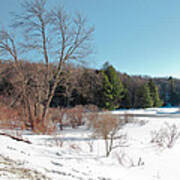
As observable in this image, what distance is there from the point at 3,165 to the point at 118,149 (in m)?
4.49

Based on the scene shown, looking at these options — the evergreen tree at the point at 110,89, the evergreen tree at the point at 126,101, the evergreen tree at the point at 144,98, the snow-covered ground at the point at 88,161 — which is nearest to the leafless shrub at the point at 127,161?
the snow-covered ground at the point at 88,161

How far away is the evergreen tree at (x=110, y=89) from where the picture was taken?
28.4 metres

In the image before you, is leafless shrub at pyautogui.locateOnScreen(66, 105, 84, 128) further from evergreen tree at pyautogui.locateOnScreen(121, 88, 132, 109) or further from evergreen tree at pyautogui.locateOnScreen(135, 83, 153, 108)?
evergreen tree at pyautogui.locateOnScreen(135, 83, 153, 108)

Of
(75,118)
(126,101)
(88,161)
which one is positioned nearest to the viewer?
(88,161)

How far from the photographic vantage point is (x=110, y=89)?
2905 cm

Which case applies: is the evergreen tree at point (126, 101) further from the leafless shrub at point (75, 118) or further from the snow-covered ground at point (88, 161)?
the snow-covered ground at point (88, 161)

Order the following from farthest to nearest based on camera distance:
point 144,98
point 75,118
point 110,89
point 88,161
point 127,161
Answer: point 144,98, point 110,89, point 75,118, point 127,161, point 88,161

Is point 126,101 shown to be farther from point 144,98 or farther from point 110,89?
point 110,89

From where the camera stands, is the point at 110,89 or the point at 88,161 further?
the point at 110,89

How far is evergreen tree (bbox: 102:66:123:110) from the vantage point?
28.4 meters

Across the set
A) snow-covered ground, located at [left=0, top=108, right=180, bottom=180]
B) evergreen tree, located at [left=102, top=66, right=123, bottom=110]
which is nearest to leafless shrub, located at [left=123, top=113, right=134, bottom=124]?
snow-covered ground, located at [left=0, top=108, right=180, bottom=180]

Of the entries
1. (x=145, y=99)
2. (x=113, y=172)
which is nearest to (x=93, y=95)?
(x=145, y=99)

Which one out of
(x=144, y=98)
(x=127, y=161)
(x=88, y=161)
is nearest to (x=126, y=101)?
(x=144, y=98)

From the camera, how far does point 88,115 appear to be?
10.7 meters
